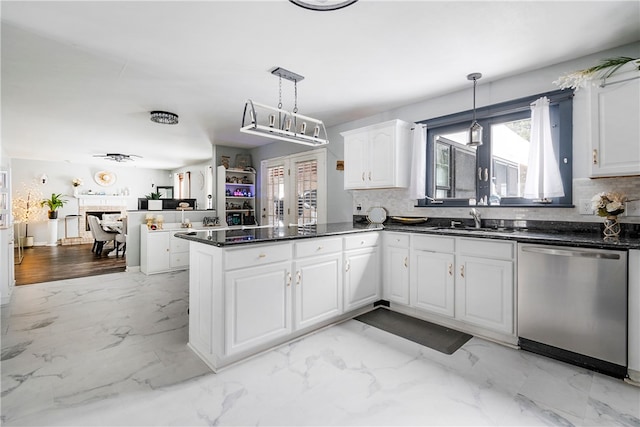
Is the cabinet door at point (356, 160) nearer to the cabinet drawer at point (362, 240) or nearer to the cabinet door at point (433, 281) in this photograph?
the cabinet drawer at point (362, 240)

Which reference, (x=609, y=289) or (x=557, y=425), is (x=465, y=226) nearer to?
(x=609, y=289)

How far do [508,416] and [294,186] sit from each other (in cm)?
459

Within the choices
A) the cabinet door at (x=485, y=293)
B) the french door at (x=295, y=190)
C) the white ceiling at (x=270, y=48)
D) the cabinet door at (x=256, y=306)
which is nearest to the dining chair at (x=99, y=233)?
the white ceiling at (x=270, y=48)

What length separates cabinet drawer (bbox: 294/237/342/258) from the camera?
258 centimetres

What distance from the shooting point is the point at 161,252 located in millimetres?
5285

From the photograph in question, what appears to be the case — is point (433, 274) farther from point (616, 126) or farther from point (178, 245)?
point (178, 245)

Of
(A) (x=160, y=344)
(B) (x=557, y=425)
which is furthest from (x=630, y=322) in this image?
(A) (x=160, y=344)

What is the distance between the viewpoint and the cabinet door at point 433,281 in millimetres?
2865

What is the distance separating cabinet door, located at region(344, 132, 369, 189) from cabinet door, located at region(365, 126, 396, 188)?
8cm

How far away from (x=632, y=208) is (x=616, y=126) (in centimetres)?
70

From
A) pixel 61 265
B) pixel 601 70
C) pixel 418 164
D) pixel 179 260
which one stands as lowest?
pixel 61 265

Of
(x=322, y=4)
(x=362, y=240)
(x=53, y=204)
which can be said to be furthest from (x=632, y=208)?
(x=53, y=204)

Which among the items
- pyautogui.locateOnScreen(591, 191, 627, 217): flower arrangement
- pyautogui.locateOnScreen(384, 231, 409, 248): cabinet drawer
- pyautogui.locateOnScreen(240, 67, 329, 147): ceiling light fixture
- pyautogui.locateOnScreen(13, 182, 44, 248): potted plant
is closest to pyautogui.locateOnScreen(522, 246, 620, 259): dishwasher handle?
pyautogui.locateOnScreen(591, 191, 627, 217): flower arrangement

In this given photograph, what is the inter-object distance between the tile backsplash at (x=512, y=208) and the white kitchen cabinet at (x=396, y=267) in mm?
689
